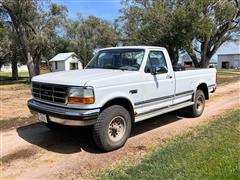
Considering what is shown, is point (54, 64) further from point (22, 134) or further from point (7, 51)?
point (22, 134)

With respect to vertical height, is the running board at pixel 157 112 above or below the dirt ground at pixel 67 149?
above

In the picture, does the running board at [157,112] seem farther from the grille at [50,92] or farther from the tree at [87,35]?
the tree at [87,35]

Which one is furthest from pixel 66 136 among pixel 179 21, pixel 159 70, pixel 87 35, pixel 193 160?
pixel 87 35

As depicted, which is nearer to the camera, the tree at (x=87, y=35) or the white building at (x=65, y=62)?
the tree at (x=87, y=35)

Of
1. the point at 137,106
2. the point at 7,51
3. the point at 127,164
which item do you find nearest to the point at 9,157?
the point at 127,164

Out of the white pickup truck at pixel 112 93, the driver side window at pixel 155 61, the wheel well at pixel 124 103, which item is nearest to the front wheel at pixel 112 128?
the white pickup truck at pixel 112 93

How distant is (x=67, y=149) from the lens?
5.83 m

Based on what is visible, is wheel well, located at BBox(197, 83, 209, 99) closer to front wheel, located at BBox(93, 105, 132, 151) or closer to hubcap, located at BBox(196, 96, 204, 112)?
hubcap, located at BBox(196, 96, 204, 112)

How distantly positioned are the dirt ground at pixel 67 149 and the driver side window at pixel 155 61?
5.01 ft

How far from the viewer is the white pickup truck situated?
5.25 meters

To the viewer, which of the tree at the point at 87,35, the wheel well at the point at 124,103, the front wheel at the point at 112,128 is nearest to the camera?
the front wheel at the point at 112,128

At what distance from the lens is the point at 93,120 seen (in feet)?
17.2

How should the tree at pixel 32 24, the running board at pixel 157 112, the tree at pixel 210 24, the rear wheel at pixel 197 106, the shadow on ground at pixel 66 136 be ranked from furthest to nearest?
the tree at pixel 32 24, the tree at pixel 210 24, the rear wheel at pixel 197 106, the running board at pixel 157 112, the shadow on ground at pixel 66 136

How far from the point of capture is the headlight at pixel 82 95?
5172 millimetres
